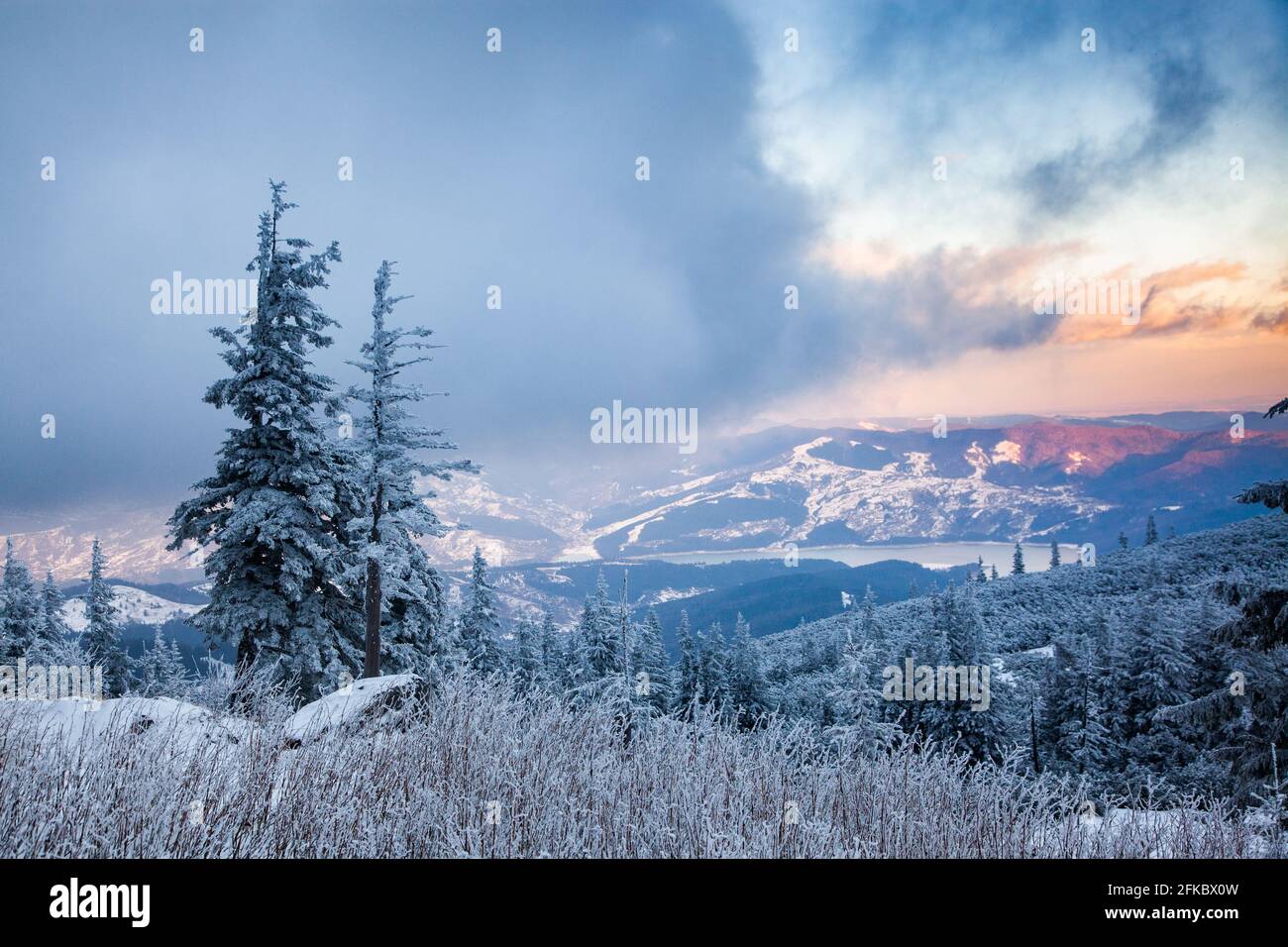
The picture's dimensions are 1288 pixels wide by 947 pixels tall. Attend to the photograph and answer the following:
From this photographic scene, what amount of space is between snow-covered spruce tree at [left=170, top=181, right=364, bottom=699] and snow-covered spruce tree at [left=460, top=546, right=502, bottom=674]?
1626 centimetres

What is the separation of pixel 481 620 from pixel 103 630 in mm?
24509

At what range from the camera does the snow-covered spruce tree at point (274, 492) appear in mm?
16234

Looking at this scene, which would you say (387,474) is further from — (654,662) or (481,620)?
(654,662)

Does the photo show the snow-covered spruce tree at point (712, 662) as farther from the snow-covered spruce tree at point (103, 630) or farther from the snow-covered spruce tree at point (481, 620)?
the snow-covered spruce tree at point (103, 630)

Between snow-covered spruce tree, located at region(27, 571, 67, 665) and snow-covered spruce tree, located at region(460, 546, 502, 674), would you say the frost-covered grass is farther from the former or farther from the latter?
snow-covered spruce tree, located at region(27, 571, 67, 665)

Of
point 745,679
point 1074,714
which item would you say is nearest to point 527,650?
point 745,679

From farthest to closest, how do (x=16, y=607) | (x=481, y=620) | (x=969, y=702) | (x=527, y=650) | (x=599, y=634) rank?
(x=527, y=650) → (x=599, y=634) → (x=481, y=620) → (x=969, y=702) → (x=16, y=607)

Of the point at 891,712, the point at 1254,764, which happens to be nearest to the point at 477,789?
the point at 1254,764

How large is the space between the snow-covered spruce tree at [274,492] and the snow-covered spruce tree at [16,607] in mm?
22932

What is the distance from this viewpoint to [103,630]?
38125 mm

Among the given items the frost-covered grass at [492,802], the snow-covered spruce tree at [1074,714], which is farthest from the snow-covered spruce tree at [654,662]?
the frost-covered grass at [492,802]

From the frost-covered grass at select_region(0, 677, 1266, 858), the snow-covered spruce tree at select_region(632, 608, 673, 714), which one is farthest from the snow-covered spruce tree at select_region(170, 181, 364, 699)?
the snow-covered spruce tree at select_region(632, 608, 673, 714)
